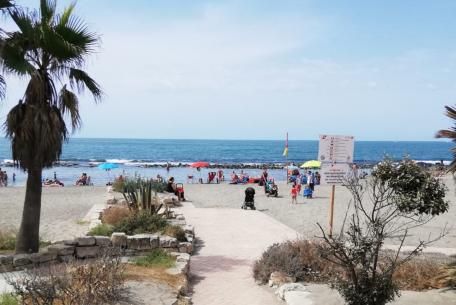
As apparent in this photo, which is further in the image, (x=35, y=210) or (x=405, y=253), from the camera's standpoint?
(x=405, y=253)

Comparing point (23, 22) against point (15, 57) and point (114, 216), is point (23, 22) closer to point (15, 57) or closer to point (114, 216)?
point (15, 57)

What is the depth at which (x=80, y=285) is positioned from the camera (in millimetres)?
5703

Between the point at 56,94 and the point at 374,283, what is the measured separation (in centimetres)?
655

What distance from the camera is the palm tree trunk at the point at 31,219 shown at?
8.87 metres

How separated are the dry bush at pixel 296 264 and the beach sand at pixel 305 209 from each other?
3.43 metres

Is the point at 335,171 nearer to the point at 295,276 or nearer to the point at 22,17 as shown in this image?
the point at 295,276

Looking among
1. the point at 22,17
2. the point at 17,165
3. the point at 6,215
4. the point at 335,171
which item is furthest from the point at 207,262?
the point at 6,215

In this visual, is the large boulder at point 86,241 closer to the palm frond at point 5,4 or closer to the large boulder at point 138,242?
the large boulder at point 138,242

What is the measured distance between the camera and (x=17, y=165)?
9.02 m

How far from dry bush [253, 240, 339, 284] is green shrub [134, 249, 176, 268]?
1.56m

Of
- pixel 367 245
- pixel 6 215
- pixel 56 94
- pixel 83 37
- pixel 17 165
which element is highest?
pixel 83 37

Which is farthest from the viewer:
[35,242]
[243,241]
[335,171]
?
[243,241]

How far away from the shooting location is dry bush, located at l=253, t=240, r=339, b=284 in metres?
8.27

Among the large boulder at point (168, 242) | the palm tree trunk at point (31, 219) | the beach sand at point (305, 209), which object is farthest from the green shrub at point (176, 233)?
the beach sand at point (305, 209)
